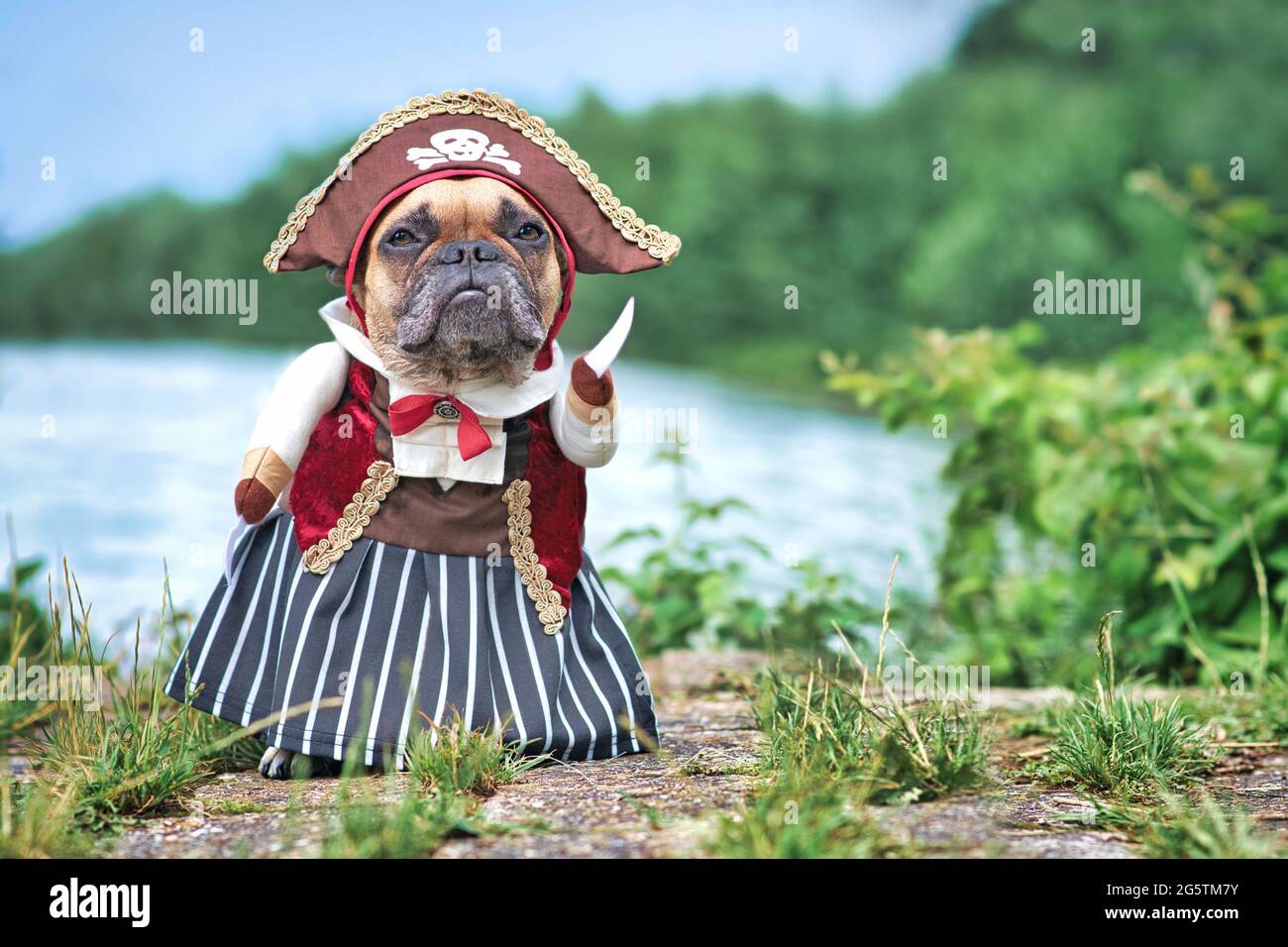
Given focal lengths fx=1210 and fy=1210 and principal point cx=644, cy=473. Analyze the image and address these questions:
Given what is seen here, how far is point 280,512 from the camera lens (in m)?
2.33

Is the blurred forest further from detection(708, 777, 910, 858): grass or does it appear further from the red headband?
detection(708, 777, 910, 858): grass

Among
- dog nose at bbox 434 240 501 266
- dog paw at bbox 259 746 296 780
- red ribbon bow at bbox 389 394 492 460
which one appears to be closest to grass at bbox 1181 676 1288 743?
red ribbon bow at bbox 389 394 492 460

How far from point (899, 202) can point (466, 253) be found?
7.84m

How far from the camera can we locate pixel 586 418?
7.34 ft

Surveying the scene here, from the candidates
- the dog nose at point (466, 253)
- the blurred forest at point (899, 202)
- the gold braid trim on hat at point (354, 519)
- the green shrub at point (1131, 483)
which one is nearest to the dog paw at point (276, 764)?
the gold braid trim on hat at point (354, 519)

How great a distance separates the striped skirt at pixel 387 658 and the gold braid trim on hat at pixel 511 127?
0.56 meters

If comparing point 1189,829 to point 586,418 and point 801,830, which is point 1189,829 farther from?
point 586,418

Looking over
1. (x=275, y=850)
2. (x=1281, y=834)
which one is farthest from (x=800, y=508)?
(x=275, y=850)

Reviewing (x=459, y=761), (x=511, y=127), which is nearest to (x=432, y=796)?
(x=459, y=761)

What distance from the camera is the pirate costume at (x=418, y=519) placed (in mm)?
2166

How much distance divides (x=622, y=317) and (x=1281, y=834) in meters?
1.36

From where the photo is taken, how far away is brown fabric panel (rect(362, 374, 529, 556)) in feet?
7.28

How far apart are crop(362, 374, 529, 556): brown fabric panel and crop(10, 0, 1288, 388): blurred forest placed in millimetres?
4398

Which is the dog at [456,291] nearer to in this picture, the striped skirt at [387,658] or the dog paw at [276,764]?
the dog paw at [276,764]
